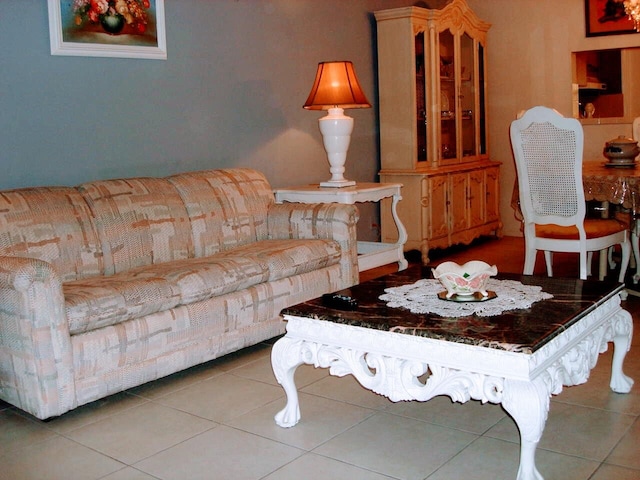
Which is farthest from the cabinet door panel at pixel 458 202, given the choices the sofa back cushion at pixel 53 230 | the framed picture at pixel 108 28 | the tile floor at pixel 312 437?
the sofa back cushion at pixel 53 230

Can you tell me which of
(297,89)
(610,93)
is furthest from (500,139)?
(297,89)

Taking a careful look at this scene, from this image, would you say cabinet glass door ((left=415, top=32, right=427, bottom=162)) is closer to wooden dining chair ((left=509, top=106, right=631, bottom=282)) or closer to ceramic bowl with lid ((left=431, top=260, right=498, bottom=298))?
wooden dining chair ((left=509, top=106, right=631, bottom=282))

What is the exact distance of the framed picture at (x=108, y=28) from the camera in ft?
11.1

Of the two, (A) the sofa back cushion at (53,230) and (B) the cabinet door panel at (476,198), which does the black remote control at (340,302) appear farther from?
(B) the cabinet door panel at (476,198)

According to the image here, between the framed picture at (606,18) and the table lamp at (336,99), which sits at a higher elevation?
the framed picture at (606,18)

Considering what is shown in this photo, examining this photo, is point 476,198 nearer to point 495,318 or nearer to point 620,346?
point 620,346

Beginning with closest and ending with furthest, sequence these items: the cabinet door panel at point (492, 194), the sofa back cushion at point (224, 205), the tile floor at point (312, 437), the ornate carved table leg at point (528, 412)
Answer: the ornate carved table leg at point (528, 412) → the tile floor at point (312, 437) → the sofa back cushion at point (224, 205) → the cabinet door panel at point (492, 194)

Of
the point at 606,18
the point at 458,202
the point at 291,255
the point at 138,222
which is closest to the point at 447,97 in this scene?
the point at 458,202

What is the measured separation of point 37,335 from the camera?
241 cm

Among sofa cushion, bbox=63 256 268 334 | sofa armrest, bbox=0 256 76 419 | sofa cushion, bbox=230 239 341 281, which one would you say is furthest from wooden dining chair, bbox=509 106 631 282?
sofa armrest, bbox=0 256 76 419

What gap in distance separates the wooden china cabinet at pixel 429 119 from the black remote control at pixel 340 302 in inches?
110

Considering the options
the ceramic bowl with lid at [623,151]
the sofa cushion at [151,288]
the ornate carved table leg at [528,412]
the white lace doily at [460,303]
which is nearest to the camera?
the ornate carved table leg at [528,412]

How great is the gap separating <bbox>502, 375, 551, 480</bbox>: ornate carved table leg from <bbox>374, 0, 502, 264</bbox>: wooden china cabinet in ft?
10.7

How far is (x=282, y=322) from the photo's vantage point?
3.32 meters
